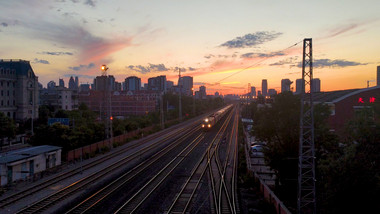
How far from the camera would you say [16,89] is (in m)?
56.7

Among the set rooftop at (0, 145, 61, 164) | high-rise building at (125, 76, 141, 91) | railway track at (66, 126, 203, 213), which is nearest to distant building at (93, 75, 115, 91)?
rooftop at (0, 145, 61, 164)

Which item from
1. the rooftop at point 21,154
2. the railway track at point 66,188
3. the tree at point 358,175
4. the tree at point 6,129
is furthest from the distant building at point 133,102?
the tree at point 358,175

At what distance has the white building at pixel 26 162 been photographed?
1689 centimetres

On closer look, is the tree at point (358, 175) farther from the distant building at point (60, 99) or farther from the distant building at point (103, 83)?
the distant building at point (60, 99)

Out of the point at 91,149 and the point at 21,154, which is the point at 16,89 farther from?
the point at 21,154

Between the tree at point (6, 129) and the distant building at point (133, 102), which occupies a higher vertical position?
the distant building at point (133, 102)

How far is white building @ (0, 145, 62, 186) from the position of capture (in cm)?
1689

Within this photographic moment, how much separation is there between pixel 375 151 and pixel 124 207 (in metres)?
10.6

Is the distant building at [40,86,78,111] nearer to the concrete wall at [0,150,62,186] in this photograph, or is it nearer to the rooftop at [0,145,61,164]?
the rooftop at [0,145,61,164]

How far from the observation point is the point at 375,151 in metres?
9.31

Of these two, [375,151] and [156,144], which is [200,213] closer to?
[375,151]

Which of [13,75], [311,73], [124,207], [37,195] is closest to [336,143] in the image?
[311,73]

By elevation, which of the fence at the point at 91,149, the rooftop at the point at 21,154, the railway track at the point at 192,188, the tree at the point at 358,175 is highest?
the tree at the point at 358,175

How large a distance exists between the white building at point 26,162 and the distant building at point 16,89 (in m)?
39.2
